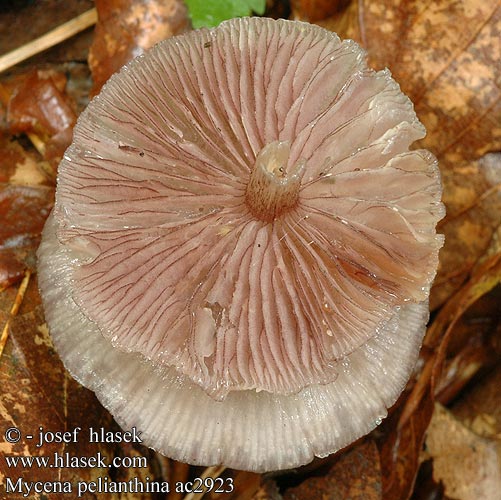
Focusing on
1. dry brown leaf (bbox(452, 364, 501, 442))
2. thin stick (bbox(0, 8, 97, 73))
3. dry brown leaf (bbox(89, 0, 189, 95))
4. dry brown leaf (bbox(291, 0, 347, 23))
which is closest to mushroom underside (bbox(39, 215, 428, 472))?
dry brown leaf (bbox(452, 364, 501, 442))

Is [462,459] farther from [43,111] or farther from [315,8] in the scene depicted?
[43,111]

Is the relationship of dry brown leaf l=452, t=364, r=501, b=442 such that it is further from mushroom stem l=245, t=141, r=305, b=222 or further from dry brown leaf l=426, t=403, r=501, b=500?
mushroom stem l=245, t=141, r=305, b=222

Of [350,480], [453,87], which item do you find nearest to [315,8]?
[453,87]

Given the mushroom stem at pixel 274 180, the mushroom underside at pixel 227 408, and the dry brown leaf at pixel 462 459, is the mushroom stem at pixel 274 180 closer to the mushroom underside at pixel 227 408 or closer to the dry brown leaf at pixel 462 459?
the mushroom underside at pixel 227 408

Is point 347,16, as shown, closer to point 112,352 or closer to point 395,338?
point 395,338

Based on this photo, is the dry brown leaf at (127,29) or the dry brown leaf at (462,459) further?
the dry brown leaf at (127,29)

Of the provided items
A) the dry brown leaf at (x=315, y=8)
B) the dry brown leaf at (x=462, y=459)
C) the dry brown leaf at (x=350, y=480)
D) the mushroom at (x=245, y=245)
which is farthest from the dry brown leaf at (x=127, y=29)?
the dry brown leaf at (x=462, y=459)

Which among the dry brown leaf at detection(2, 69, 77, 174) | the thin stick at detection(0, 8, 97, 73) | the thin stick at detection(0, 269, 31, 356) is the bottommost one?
the thin stick at detection(0, 269, 31, 356)
